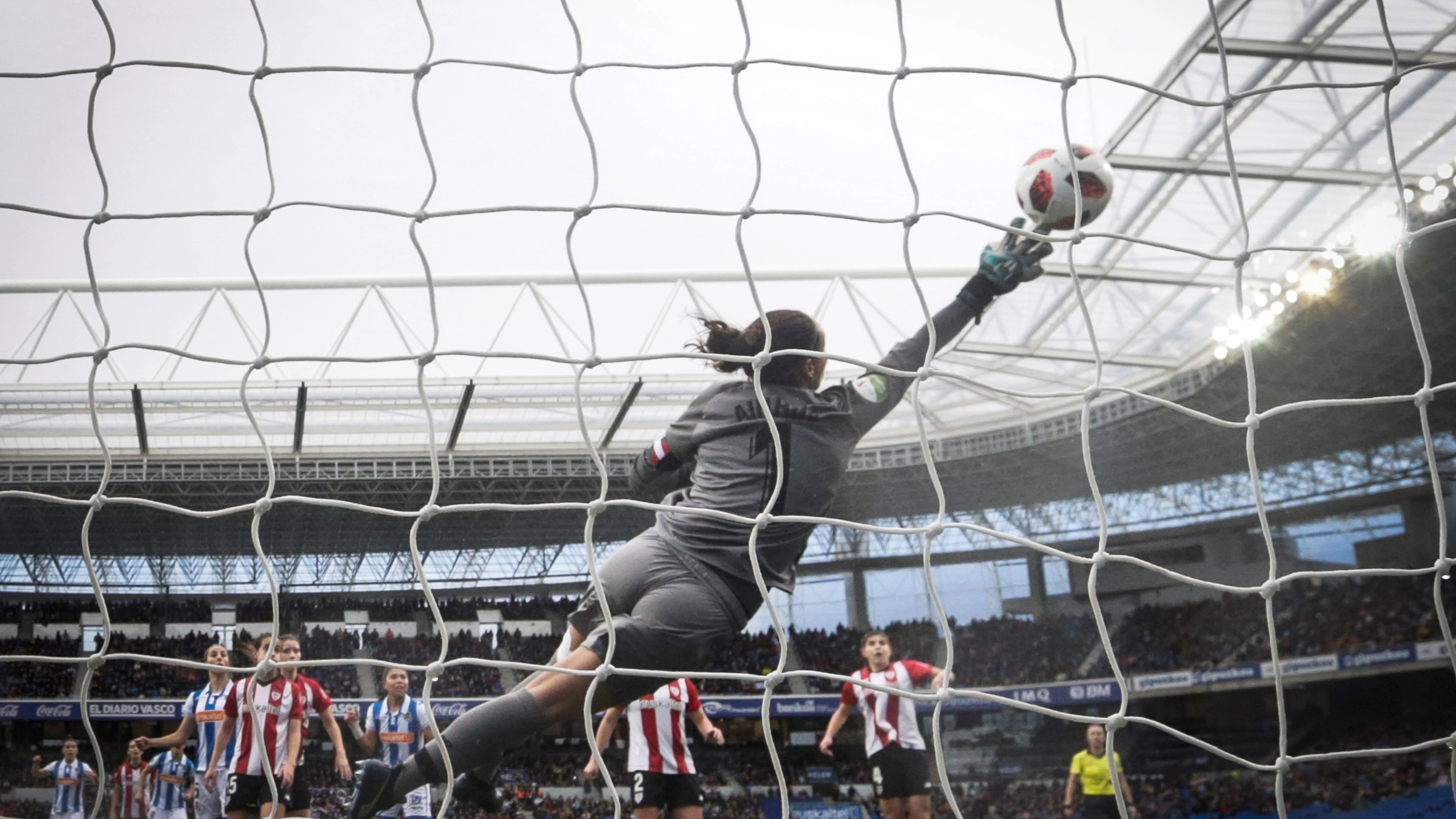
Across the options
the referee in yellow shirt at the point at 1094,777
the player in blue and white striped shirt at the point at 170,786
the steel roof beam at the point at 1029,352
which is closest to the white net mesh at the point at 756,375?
the referee in yellow shirt at the point at 1094,777

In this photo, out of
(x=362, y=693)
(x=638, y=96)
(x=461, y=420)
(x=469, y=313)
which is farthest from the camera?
(x=362, y=693)

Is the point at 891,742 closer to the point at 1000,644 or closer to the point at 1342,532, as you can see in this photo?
the point at 1000,644

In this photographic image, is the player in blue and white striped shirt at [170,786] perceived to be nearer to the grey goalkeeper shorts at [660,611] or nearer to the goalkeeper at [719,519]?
the goalkeeper at [719,519]

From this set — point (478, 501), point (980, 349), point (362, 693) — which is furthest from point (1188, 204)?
point (362, 693)

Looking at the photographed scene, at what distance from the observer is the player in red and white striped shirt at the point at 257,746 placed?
3971 mm

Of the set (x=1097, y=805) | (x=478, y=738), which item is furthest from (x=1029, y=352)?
(x=478, y=738)

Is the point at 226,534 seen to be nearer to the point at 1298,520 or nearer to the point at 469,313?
the point at 469,313

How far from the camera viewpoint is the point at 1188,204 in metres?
8.61

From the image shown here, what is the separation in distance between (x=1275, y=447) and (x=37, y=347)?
13872mm

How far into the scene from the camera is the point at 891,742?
14.0 feet

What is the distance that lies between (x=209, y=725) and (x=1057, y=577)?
1295cm

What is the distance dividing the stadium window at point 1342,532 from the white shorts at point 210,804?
1378 centimetres

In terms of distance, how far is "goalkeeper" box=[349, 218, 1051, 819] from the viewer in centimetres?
204

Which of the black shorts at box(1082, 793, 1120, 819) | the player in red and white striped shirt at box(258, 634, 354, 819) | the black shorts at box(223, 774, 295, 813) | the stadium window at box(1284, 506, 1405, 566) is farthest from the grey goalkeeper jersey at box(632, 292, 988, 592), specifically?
the stadium window at box(1284, 506, 1405, 566)
